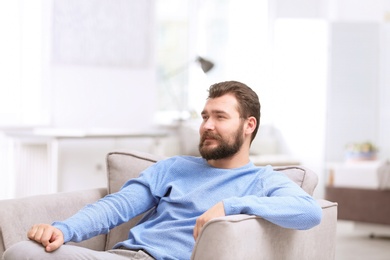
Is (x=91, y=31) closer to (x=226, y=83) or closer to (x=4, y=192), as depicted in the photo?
(x=4, y=192)

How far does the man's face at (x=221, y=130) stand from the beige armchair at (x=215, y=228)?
0.28 m

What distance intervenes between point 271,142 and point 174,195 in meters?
5.37

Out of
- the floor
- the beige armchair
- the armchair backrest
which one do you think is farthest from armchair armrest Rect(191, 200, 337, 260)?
the floor

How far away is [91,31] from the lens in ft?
19.7

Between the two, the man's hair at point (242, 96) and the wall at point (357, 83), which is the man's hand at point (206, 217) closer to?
the man's hair at point (242, 96)

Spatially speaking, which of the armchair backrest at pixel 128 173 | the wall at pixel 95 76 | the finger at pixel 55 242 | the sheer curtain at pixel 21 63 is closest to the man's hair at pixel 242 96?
the armchair backrest at pixel 128 173

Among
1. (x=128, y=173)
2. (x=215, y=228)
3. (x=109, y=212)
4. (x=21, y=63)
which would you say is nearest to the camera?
(x=215, y=228)

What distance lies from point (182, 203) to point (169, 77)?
14.7 feet

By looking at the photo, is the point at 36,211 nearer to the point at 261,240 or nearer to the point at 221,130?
the point at 221,130

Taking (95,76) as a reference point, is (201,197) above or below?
below

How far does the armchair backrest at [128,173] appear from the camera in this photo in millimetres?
2469

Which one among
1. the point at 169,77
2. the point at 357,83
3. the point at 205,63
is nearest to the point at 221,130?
the point at 205,63

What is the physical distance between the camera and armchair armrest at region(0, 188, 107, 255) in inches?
85.3

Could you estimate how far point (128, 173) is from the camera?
258 centimetres
